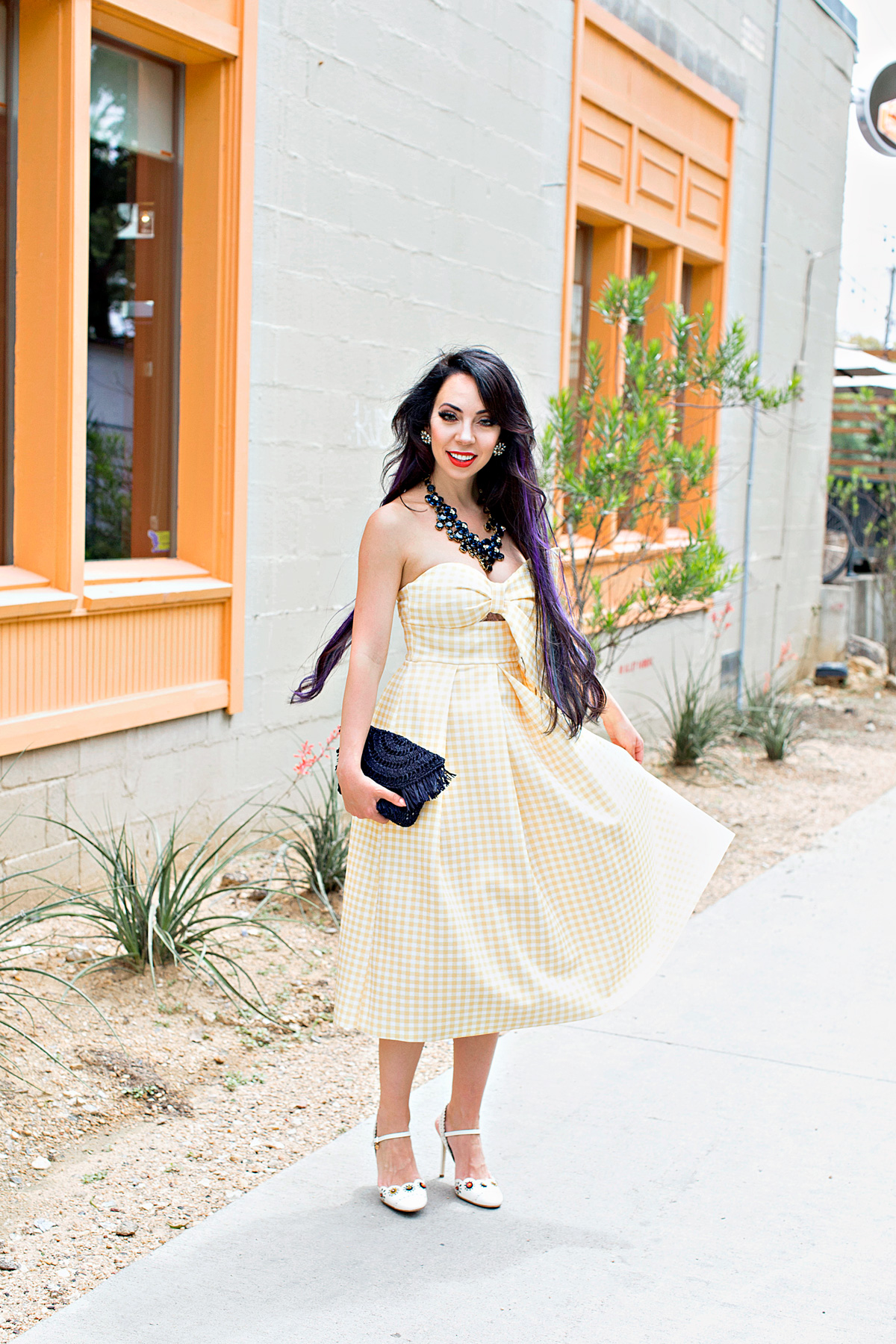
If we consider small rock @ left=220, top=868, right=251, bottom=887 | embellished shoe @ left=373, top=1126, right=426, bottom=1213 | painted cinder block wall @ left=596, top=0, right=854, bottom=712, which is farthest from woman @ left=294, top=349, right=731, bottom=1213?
painted cinder block wall @ left=596, top=0, right=854, bottom=712

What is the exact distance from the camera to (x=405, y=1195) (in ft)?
10.1

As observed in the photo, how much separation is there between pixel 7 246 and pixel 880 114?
9.99 meters

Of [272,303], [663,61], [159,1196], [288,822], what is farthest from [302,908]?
[663,61]

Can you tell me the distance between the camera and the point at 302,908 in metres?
5.11

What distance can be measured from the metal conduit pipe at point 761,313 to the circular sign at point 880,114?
155 centimetres

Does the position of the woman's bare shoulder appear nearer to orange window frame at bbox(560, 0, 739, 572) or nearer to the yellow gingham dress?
the yellow gingham dress

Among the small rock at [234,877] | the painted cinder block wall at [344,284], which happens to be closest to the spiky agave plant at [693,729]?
the painted cinder block wall at [344,284]

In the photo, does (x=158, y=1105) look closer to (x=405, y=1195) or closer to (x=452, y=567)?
(x=405, y=1195)

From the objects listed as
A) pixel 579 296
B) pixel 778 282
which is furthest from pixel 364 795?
pixel 778 282

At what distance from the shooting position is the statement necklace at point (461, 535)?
3.09 meters

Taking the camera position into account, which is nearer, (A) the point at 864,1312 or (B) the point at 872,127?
(A) the point at 864,1312

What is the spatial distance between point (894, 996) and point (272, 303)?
3.60 metres

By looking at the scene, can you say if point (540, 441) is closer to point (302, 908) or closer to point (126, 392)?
point (126, 392)

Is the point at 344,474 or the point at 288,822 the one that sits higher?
the point at 344,474
